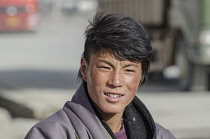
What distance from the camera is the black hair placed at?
264cm

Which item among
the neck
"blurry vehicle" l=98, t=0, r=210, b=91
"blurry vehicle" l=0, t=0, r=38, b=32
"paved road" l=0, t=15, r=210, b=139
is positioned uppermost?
the neck

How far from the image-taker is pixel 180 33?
12.4 metres

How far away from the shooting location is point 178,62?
40.6 ft

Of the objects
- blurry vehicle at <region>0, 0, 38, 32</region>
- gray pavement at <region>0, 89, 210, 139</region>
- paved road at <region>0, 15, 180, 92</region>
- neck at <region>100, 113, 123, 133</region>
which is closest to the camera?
neck at <region>100, 113, 123, 133</region>

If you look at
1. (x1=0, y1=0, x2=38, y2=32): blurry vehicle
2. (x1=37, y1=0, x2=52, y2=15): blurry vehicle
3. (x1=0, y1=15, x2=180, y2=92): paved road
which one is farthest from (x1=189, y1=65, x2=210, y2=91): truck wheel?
(x1=37, y1=0, x2=52, y2=15): blurry vehicle

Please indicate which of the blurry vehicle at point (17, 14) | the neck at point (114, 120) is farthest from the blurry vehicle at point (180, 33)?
the blurry vehicle at point (17, 14)

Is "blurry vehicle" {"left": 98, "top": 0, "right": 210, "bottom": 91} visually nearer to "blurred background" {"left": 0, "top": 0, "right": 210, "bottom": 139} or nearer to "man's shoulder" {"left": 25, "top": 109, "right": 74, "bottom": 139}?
"blurred background" {"left": 0, "top": 0, "right": 210, "bottom": 139}

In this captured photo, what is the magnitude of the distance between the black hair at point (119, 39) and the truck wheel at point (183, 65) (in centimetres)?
907

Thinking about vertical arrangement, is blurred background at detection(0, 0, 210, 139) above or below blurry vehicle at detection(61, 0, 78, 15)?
above

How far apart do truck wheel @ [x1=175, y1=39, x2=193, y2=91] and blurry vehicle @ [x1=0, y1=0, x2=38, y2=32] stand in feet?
63.0

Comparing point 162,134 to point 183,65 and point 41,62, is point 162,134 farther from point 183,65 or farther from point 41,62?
point 41,62

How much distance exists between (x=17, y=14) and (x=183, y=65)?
64.1ft

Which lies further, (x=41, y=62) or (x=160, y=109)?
(x=41, y=62)

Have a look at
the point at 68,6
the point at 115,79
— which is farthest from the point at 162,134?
the point at 68,6
